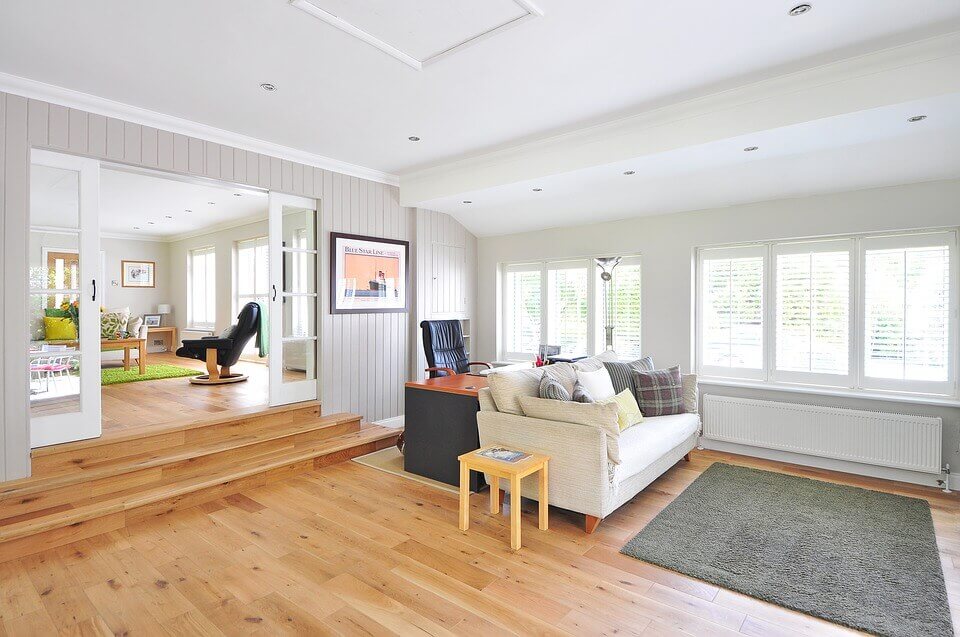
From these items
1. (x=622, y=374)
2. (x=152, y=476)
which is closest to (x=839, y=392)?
(x=622, y=374)

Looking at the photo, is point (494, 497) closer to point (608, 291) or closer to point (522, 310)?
point (608, 291)

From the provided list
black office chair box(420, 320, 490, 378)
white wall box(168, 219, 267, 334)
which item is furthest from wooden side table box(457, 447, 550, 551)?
white wall box(168, 219, 267, 334)

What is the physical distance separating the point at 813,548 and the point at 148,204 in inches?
327

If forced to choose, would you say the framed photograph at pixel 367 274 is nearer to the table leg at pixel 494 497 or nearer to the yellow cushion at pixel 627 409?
the table leg at pixel 494 497

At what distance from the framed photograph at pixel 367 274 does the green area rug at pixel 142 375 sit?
3.54 meters

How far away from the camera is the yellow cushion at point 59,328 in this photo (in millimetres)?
3391

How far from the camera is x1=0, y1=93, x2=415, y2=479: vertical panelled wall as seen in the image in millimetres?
3160

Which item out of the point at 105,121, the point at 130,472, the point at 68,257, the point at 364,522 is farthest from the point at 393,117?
the point at 130,472

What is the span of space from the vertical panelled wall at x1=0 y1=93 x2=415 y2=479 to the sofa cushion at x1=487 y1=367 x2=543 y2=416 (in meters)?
2.10

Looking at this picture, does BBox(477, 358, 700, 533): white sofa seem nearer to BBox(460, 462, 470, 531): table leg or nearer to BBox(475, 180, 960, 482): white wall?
BBox(460, 462, 470, 531): table leg

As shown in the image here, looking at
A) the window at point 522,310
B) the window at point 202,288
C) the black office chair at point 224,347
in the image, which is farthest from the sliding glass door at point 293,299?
the window at point 202,288

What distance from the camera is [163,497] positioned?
10.8 feet

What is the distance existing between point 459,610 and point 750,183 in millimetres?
3890

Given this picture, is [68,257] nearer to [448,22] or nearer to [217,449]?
[217,449]
